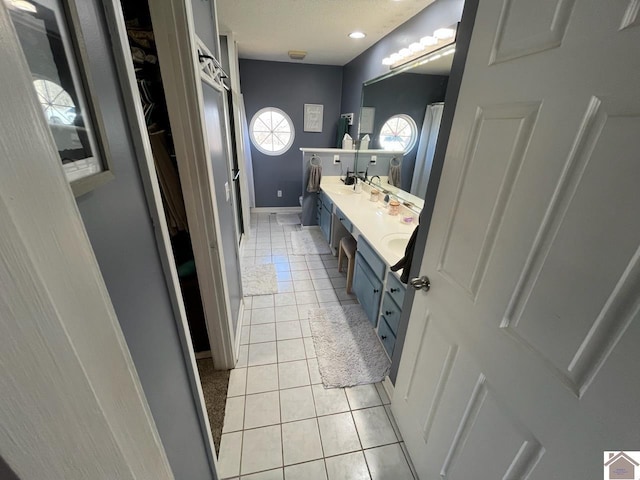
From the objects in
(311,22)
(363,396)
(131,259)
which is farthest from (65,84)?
(311,22)

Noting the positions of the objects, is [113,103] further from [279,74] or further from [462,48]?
[279,74]

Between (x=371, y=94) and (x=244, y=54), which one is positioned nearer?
(x=371, y=94)

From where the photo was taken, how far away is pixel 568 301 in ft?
1.92

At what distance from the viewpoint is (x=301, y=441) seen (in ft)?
4.65

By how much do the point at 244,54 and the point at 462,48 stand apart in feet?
12.5

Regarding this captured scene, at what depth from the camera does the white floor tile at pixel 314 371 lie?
1754 millimetres

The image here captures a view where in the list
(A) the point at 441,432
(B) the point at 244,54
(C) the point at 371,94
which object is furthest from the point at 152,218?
(B) the point at 244,54

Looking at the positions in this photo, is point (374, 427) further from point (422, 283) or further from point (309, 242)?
point (309, 242)

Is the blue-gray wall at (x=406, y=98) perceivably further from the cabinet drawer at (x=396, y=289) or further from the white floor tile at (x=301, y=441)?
the white floor tile at (x=301, y=441)

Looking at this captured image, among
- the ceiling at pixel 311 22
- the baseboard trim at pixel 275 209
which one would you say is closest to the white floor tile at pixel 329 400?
the ceiling at pixel 311 22

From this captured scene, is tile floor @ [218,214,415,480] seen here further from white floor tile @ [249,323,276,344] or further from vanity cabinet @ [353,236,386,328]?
vanity cabinet @ [353,236,386,328]

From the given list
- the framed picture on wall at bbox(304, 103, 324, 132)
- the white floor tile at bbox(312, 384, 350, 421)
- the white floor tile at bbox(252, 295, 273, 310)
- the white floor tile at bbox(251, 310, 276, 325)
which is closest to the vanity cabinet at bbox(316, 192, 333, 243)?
the white floor tile at bbox(252, 295, 273, 310)

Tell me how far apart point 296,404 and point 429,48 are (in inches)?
103

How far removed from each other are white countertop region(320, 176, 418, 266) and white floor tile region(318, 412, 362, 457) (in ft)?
3.13
